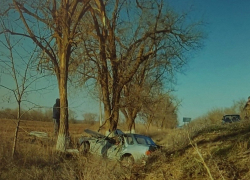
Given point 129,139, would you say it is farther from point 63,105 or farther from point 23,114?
point 23,114

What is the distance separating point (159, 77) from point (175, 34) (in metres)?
7.52

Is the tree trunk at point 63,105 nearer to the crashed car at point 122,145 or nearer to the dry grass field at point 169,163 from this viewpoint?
the crashed car at point 122,145

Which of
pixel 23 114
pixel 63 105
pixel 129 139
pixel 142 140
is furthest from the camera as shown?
pixel 142 140

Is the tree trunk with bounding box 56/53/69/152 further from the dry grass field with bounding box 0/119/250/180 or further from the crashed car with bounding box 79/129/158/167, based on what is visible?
the dry grass field with bounding box 0/119/250/180

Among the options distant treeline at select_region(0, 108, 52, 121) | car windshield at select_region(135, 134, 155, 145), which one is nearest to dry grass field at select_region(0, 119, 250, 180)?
distant treeline at select_region(0, 108, 52, 121)

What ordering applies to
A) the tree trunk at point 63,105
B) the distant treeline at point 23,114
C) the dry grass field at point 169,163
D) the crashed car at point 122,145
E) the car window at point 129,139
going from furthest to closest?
the car window at point 129,139 → the tree trunk at point 63,105 → the crashed car at point 122,145 → the distant treeline at point 23,114 → the dry grass field at point 169,163

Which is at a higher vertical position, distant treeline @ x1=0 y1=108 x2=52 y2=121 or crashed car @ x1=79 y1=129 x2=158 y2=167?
distant treeline @ x1=0 y1=108 x2=52 y2=121

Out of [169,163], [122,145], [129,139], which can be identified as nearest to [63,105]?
[122,145]

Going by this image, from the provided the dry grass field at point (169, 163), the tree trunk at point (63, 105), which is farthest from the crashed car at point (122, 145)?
the dry grass field at point (169, 163)

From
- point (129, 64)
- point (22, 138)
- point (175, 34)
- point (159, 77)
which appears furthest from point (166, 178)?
point (159, 77)

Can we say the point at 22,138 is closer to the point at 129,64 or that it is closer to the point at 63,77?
the point at 63,77

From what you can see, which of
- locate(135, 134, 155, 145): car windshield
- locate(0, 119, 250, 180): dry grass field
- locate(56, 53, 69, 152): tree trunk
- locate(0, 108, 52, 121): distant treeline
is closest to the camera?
locate(0, 119, 250, 180): dry grass field

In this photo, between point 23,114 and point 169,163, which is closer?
point 169,163

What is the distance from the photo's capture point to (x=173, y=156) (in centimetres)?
664
